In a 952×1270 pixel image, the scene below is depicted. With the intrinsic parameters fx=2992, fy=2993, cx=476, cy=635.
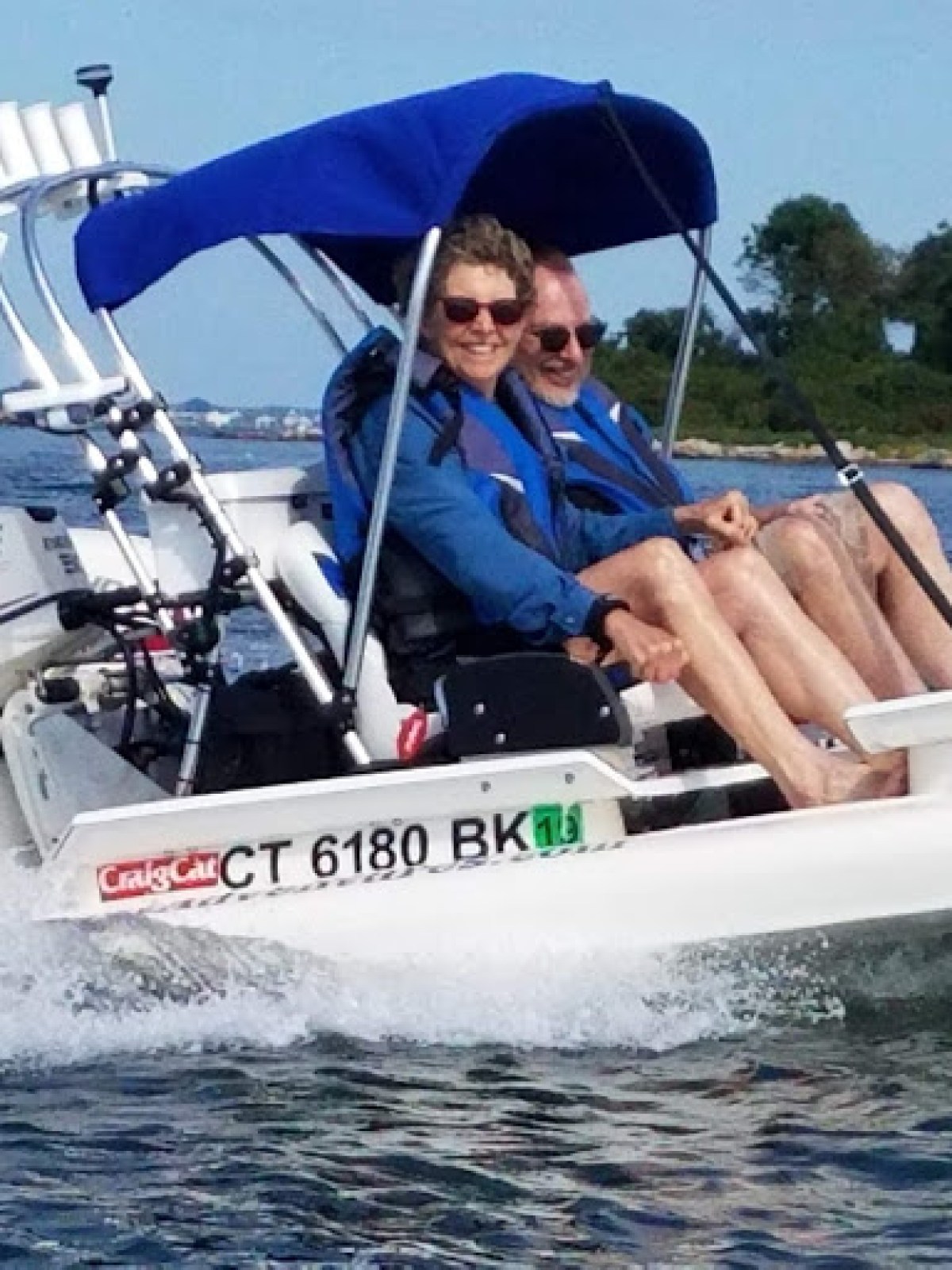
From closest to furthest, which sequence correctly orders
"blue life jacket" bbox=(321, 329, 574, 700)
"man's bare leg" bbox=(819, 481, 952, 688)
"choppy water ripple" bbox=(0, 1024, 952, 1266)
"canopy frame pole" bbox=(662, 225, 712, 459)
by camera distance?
"choppy water ripple" bbox=(0, 1024, 952, 1266) → "blue life jacket" bbox=(321, 329, 574, 700) → "man's bare leg" bbox=(819, 481, 952, 688) → "canopy frame pole" bbox=(662, 225, 712, 459)

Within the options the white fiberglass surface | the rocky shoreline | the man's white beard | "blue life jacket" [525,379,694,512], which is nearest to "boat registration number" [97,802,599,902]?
the white fiberglass surface

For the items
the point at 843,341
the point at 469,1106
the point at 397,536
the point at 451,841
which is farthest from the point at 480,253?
the point at 843,341

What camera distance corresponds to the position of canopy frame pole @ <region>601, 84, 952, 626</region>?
714 centimetres

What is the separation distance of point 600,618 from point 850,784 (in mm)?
742

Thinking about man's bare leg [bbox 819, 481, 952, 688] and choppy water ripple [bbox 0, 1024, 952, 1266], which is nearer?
choppy water ripple [bbox 0, 1024, 952, 1266]

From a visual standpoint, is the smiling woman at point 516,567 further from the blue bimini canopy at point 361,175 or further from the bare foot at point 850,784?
the blue bimini canopy at point 361,175

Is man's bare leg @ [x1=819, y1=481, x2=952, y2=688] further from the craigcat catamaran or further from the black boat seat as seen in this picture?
the black boat seat

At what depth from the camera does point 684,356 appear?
9.30 metres

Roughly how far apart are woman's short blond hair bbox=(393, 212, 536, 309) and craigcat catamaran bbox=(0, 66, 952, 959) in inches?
4.1

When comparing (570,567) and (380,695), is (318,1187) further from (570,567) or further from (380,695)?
(570,567)

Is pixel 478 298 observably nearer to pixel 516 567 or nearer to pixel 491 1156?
pixel 516 567

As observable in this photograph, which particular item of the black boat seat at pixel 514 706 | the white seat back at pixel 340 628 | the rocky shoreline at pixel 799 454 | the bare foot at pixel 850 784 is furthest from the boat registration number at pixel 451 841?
the rocky shoreline at pixel 799 454

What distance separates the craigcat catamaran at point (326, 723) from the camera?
7270 mm

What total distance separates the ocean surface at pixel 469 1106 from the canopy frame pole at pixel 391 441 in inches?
33.4
